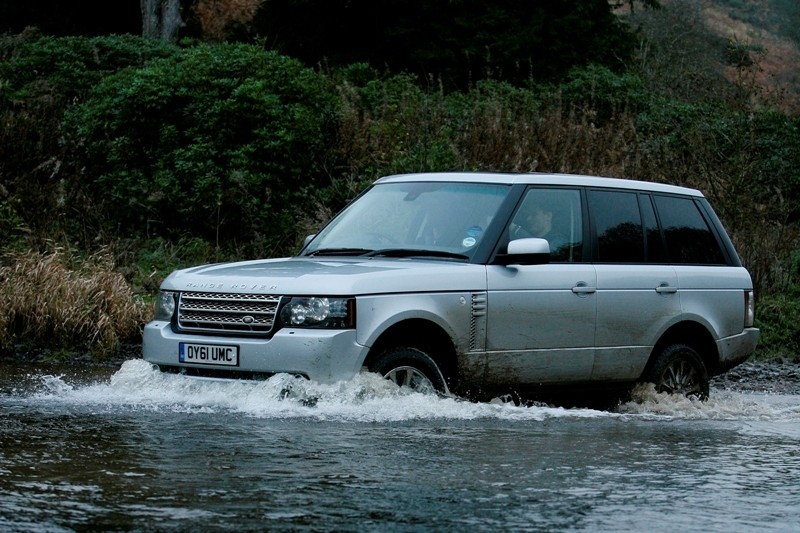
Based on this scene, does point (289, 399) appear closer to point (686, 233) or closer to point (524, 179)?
point (524, 179)

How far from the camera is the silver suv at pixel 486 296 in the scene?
8734 mm

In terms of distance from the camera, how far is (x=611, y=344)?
10.3 meters

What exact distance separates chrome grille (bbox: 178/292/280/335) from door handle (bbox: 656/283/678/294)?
332 centimetres

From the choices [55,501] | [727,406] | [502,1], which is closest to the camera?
[55,501]

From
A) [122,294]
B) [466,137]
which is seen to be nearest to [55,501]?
[122,294]

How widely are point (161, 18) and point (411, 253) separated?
19126 millimetres

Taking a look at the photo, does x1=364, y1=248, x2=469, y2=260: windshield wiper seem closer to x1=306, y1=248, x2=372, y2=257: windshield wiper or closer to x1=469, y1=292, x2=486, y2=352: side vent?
x1=306, y1=248, x2=372, y2=257: windshield wiper

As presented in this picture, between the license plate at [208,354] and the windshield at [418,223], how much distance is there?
58.1 inches

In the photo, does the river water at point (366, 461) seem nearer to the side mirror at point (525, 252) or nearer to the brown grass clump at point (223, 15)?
the side mirror at point (525, 252)

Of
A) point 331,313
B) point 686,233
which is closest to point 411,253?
point 331,313

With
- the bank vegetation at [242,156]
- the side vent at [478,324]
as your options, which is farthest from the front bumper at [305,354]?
the bank vegetation at [242,156]

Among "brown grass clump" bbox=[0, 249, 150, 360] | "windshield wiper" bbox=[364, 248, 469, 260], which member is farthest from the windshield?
"brown grass clump" bbox=[0, 249, 150, 360]

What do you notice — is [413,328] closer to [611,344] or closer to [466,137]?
[611,344]

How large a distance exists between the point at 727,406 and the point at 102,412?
4.95 meters
